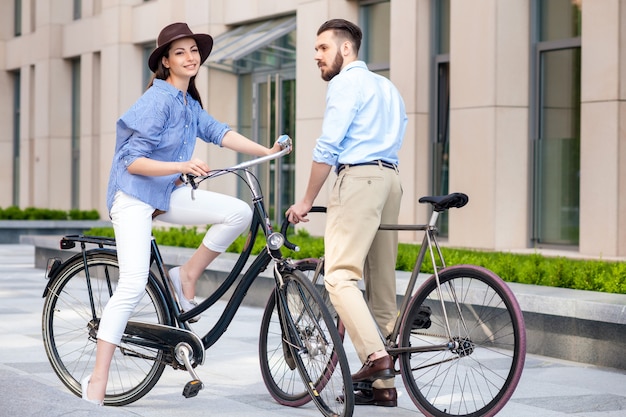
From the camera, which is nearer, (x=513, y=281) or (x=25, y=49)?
(x=513, y=281)

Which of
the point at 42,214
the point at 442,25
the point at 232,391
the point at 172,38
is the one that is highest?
the point at 442,25

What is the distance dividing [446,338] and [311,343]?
626 mm

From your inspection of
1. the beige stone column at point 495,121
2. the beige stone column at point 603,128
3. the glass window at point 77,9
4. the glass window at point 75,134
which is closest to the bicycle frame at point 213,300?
the beige stone column at point 603,128

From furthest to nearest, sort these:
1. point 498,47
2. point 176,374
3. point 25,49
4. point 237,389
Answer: point 25,49, point 498,47, point 176,374, point 237,389

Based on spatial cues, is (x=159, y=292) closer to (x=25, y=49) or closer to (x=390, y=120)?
(x=390, y=120)

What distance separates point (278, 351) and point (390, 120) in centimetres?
127

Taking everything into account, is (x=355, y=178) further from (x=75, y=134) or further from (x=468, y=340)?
(x=75, y=134)

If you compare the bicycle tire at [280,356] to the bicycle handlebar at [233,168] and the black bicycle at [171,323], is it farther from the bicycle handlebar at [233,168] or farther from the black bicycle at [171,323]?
the bicycle handlebar at [233,168]

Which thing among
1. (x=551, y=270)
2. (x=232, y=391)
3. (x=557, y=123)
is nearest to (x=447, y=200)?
(x=232, y=391)

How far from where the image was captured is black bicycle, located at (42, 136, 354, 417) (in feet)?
17.5

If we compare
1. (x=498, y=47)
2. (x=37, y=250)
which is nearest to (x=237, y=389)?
Result: (x=498, y=47)

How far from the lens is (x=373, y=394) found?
5723mm

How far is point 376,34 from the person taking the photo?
18188 mm

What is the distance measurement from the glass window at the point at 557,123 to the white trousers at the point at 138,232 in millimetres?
9624
